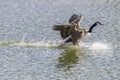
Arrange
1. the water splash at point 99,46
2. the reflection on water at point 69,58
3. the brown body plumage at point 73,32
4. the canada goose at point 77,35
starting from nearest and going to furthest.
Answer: the reflection on water at point 69,58 < the water splash at point 99,46 < the brown body plumage at point 73,32 < the canada goose at point 77,35

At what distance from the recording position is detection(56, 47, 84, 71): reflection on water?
54.2 ft

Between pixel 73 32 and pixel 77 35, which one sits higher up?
pixel 73 32

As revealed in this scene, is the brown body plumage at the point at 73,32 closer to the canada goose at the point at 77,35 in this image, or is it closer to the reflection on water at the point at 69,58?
the canada goose at the point at 77,35

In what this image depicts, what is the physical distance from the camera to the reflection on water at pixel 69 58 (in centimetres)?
1653

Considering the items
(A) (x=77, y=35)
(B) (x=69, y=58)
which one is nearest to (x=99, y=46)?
(A) (x=77, y=35)

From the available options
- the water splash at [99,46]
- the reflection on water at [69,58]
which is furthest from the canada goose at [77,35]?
the water splash at [99,46]

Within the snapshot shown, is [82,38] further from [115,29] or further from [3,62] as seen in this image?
[3,62]

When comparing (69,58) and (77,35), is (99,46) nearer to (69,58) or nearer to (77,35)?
(77,35)

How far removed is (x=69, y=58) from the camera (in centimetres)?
1773

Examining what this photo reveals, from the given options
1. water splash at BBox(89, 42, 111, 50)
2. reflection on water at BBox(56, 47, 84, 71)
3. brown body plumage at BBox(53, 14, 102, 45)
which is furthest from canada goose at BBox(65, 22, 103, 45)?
water splash at BBox(89, 42, 111, 50)

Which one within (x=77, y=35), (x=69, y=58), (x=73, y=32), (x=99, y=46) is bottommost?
(x=69, y=58)

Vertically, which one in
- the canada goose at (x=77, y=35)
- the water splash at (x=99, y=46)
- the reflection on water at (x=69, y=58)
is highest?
the canada goose at (x=77, y=35)

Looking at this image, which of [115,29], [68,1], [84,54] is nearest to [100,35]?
[115,29]

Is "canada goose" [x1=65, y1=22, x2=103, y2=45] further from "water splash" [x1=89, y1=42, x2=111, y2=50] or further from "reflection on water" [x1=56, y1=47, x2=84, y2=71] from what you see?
"water splash" [x1=89, y1=42, x2=111, y2=50]
